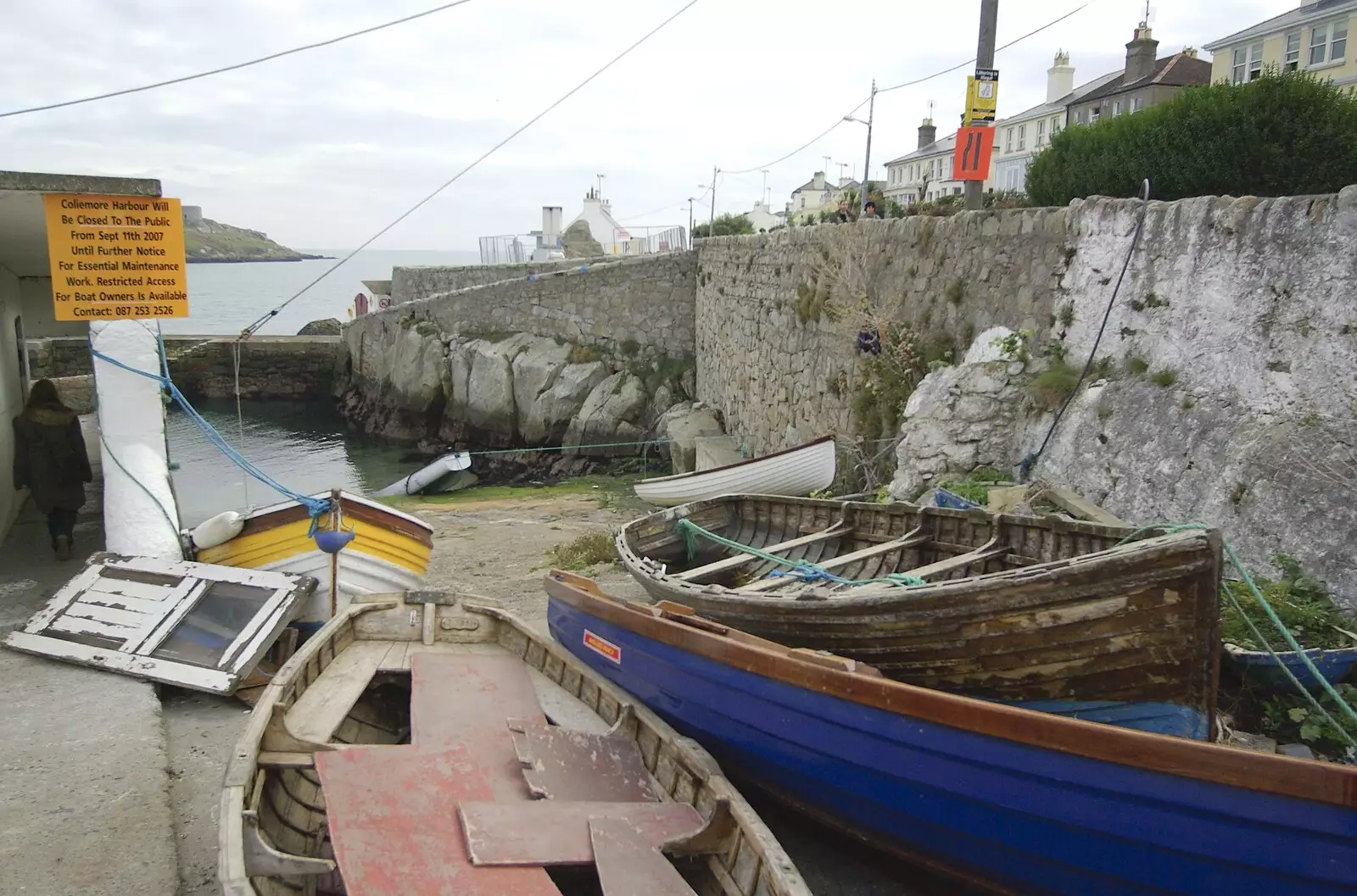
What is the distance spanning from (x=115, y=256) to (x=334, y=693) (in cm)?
452

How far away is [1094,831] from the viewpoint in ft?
11.9

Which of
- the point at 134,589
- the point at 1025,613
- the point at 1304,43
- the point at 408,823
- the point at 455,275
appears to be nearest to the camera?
the point at 408,823

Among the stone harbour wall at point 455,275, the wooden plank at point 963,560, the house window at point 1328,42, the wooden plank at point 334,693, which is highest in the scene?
the house window at point 1328,42

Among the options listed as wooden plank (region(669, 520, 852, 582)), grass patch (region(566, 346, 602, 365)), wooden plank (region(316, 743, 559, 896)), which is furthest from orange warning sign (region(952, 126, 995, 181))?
grass patch (region(566, 346, 602, 365))

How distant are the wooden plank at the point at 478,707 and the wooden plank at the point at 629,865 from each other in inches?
19.7

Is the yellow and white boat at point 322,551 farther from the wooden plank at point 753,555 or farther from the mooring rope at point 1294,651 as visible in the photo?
the mooring rope at point 1294,651

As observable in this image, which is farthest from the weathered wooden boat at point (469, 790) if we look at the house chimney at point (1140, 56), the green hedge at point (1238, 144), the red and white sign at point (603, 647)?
the house chimney at point (1140, 56)

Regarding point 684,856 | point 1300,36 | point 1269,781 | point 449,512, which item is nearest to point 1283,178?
point 1269,781

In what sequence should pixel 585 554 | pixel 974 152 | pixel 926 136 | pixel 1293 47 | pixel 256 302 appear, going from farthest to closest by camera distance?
pixel 256 302 < pixel 926 136 < pixel 1293 47 < pixel 585 554 < pixel 974 152

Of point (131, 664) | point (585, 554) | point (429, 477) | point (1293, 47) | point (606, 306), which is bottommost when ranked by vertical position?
point (429, 477)

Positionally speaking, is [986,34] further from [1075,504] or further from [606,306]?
[606,306]

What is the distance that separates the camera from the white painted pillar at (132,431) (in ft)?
23.5

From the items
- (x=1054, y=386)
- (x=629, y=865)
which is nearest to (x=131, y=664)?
(x=629, y=865)

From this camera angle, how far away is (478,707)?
16.2ft
